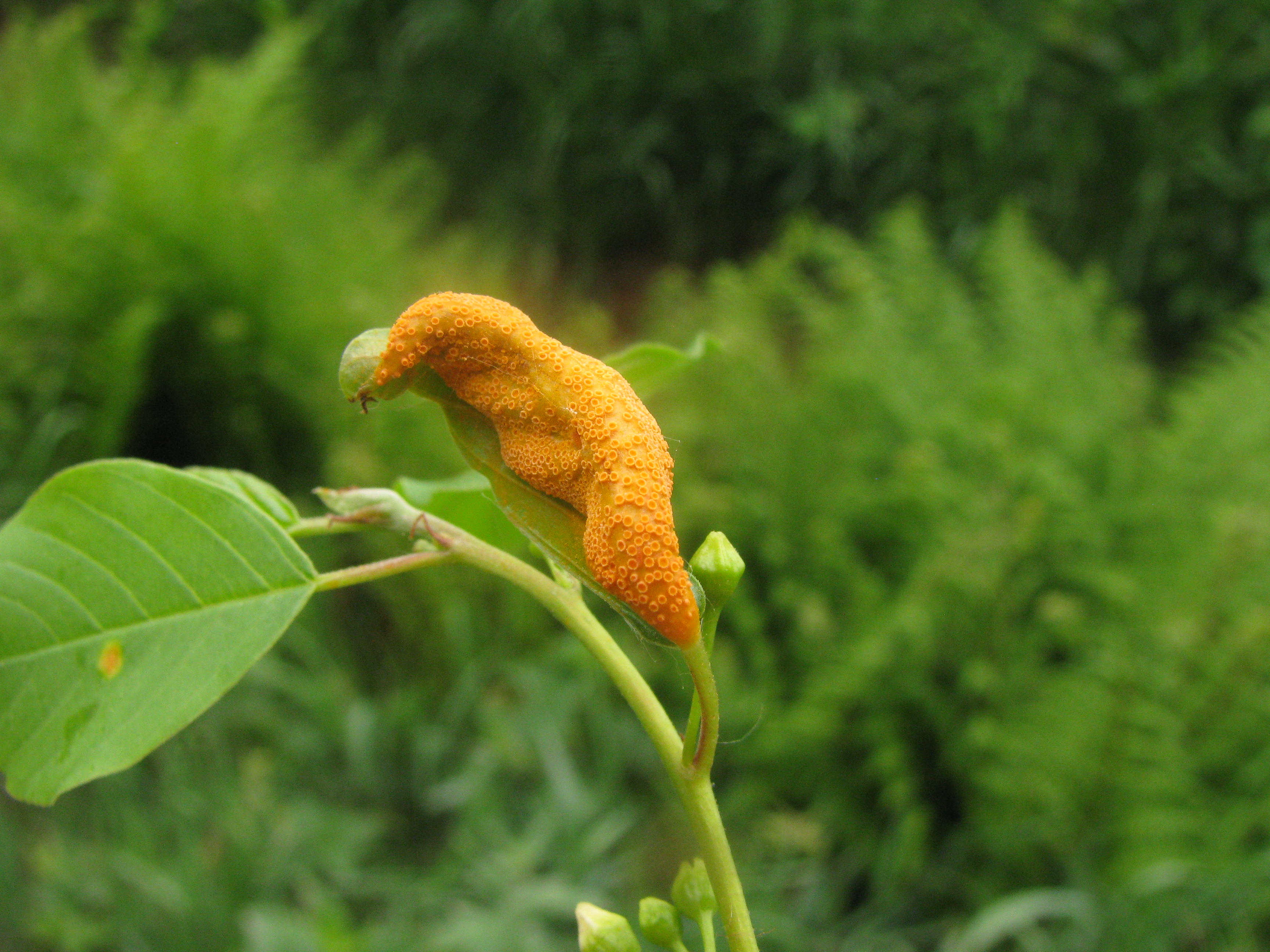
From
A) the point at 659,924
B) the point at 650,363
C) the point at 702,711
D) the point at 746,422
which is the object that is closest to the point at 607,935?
the point at 659,924

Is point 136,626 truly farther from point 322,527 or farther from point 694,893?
point 694,893

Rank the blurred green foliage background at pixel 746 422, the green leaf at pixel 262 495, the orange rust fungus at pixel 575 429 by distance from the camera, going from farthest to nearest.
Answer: the blurred green foliage background at pixel 746 422 < the green leaf at pixel 262 495 < the orange rust fungus at pixel 575 429

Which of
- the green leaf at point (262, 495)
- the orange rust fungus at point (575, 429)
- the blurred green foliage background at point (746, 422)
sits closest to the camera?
the orange rust fungus at point (575, 429)

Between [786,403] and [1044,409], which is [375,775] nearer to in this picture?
[786,403]

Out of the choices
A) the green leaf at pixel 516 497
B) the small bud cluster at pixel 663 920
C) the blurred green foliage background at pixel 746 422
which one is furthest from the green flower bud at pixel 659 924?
the blurred green foliage background at pixel 746 422

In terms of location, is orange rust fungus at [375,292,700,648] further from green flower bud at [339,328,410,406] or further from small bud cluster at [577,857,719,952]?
small bud cluster at [577,857,719,952]

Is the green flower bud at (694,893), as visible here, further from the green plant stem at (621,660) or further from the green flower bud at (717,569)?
the green flower bud at (717,569)

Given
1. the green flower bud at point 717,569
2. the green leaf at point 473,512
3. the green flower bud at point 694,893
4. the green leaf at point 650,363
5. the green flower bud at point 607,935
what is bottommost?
the green flower bud at point 607,935

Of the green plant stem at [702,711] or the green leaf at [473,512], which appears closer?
the green plant stem at [702,711]
